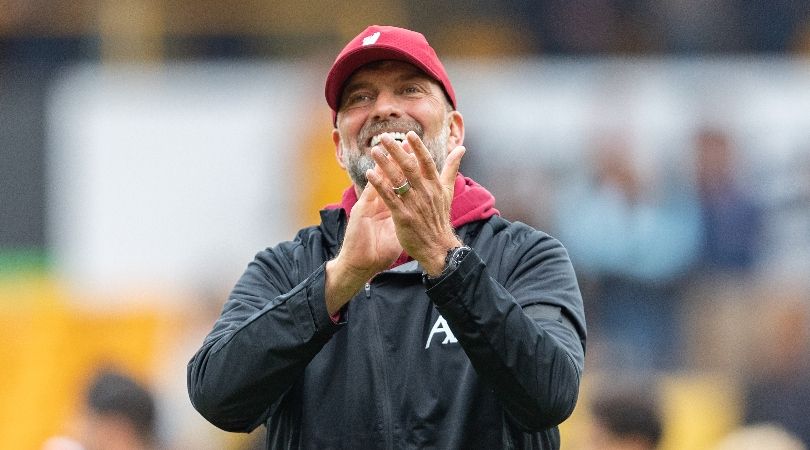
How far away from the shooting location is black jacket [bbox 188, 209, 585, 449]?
351 centimetres

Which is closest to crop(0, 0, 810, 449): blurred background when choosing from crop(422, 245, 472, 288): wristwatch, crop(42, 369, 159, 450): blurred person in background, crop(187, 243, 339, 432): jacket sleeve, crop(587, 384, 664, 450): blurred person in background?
crop(42, 369, 159, 450): blurred person in background

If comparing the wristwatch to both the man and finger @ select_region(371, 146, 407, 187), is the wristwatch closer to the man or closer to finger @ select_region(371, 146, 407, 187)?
the man

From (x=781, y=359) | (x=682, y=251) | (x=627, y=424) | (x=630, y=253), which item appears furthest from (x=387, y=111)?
(x=682, y=251)

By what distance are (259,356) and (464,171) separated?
7.53 meters

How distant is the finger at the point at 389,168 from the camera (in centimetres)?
349

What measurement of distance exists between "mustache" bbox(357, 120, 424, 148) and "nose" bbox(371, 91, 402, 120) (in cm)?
2

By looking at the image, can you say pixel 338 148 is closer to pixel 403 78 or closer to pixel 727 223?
pixel 403 78

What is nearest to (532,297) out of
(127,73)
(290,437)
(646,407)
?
(290,437)

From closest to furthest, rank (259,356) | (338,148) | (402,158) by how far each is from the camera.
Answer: (402,158), (259,356), (338,148)

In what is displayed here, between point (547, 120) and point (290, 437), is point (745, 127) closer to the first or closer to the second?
point (547, 120)

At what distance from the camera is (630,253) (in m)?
10.8

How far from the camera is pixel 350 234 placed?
365cm

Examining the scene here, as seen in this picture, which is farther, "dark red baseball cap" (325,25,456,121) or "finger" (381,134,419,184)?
"dark red baseball cap" (325,25,456,121)

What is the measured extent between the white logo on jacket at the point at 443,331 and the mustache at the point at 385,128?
19.3 inches
